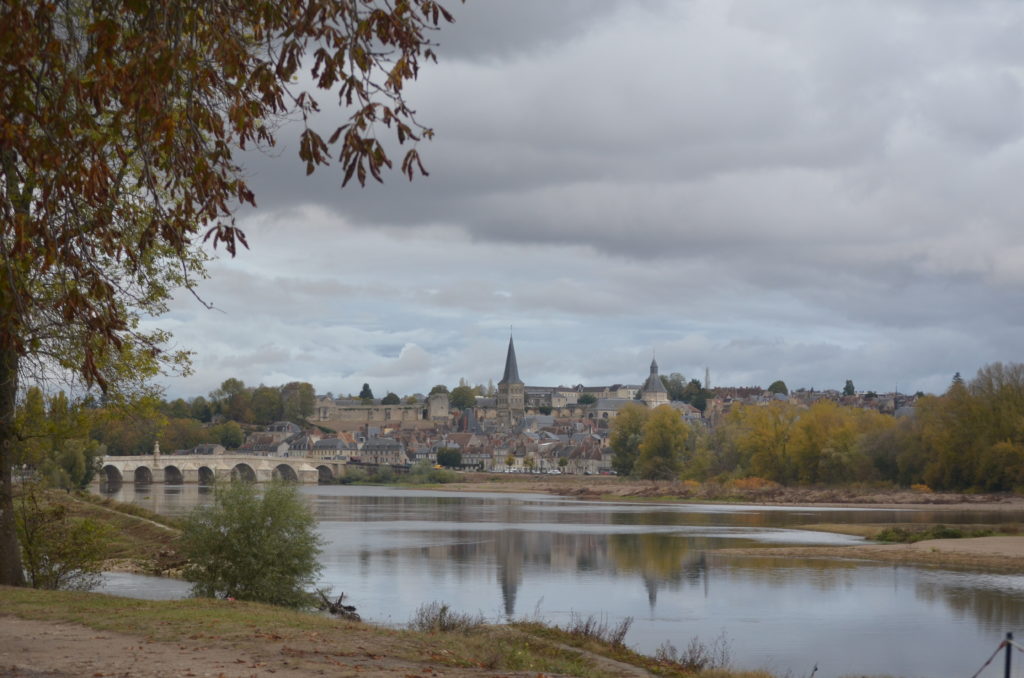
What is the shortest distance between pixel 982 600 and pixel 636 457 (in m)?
84.1

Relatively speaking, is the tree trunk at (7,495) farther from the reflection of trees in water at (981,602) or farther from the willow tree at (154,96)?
the reflection of trees in water at (981,602)

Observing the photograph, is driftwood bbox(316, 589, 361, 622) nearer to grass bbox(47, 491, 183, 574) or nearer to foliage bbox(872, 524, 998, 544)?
grass bbox(47, 491, 183, 574)

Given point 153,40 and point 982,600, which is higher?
point 153,40

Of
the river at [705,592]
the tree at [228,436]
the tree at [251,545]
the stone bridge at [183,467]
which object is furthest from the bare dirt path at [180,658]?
the tree at [228,436]

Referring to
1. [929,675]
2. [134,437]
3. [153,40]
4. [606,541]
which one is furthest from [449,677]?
[134,437]

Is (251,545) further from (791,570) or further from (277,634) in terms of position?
(791,570)

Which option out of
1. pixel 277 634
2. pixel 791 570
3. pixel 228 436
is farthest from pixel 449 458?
pixel 277 634

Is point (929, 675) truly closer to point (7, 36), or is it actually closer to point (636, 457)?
point (7, 36)

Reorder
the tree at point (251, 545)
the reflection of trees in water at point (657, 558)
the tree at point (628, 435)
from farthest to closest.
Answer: the tree at point (628, 435) < the reflection of trees in water at point (657, 558) < the tree at point (251, 545)

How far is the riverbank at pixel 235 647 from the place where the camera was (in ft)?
34.3

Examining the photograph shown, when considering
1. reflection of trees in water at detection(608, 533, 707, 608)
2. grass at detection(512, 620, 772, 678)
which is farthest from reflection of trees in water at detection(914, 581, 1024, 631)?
grass at detection(512, 620, 772, 678)

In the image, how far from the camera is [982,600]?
25.6 meters

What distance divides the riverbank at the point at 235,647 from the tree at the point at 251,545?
2.83 metres

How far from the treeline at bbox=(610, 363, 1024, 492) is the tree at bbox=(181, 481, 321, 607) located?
6021 centimetres
